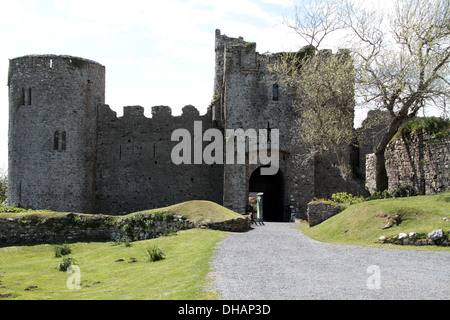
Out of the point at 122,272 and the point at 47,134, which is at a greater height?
the point at 47,134

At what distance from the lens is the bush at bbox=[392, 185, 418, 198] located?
2136 cm

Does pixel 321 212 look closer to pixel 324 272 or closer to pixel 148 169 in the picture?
pixel 324 272

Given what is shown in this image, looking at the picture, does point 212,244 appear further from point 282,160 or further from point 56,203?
point 56,203

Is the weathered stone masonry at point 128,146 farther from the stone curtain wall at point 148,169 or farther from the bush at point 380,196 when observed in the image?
the bush at point 380,196

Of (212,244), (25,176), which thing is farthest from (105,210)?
Answer: (212,244)

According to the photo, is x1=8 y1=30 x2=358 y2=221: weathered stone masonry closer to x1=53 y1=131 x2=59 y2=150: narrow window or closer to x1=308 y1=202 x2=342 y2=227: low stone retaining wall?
x1=53 y1=131 x2=59 y2=150: narrow window

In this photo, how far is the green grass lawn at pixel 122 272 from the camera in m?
9.55

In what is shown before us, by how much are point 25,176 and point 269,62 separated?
52.7ft

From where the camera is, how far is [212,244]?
1546 centimetres

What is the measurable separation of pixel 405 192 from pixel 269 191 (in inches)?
535

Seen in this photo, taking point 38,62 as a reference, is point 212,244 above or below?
below

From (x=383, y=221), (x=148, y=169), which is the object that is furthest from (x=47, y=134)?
(x=383, y=221)

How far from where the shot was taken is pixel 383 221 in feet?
55.2
